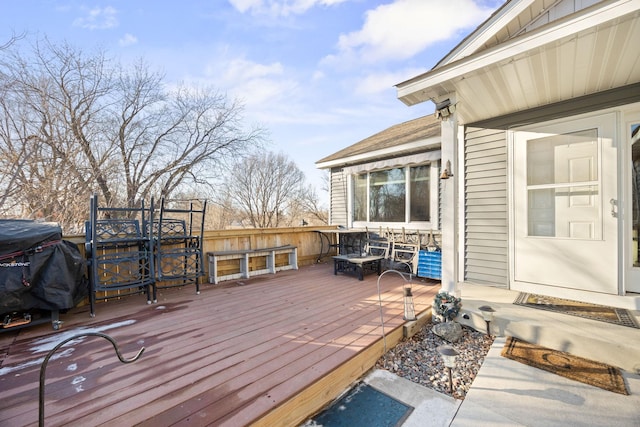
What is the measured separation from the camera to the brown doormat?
2017mm

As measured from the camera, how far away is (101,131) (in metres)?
8.42

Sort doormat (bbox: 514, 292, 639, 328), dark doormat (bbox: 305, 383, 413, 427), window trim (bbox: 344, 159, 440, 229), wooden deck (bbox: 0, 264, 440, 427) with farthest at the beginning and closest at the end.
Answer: window trim (bbox: 344, 159, 440, 229)
doormat (bbox: 514, 292, 639, 328)
dark doormat (bbox: 305, 383, 413, 427)
wooden deck (bbox: 0, 264, 440, 427)

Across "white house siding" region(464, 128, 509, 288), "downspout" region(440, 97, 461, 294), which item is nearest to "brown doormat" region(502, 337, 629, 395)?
"downspout" region(440, 97, 461, 294)

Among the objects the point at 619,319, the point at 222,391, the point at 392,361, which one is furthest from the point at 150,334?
the point at 619,319

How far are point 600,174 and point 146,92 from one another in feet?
38.0

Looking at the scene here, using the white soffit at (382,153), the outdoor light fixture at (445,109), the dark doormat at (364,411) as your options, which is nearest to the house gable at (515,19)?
the outdoor light fixture at (445,109)

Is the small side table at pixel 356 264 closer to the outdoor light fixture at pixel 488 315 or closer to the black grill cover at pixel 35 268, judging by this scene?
the outdoor light fixture at pixel 488 315

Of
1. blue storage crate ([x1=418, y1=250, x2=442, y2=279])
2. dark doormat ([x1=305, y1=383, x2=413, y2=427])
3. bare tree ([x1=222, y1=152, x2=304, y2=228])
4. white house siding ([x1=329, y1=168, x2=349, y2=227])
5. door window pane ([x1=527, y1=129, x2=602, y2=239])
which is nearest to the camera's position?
dark doormat ([x1=305, y1=383, x2=413, y2=427])

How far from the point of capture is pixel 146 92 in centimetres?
948

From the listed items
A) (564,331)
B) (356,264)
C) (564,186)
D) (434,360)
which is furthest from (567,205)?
(356,264)

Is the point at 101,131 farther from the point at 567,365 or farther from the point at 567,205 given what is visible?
the point at 567,365

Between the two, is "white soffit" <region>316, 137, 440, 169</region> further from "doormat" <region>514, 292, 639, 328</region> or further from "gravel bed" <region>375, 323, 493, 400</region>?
"gravel bed" <region>375, 323, 493, 400</region>

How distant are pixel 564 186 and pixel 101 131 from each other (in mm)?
10950

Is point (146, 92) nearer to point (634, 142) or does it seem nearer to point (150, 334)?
point (150, 334)
